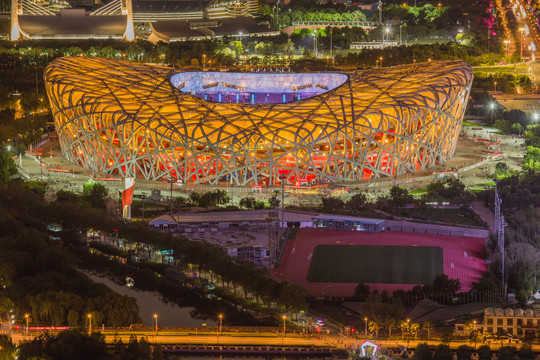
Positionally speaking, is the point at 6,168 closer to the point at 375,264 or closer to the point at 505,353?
the point at 375,264

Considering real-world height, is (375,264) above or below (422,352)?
above

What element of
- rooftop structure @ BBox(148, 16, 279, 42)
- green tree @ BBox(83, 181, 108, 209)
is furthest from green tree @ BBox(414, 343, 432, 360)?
rooftop structure @ BBox(148, 16, 279, 42)

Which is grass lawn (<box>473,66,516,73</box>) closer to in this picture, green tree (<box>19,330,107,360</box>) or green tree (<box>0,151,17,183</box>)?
green tree (<box>0,151,17,183</box>)

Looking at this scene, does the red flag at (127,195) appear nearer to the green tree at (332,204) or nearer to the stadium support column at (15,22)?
the green tree at (332,204)

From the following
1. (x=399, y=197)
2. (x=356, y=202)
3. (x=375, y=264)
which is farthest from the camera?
(x=399, y=197)

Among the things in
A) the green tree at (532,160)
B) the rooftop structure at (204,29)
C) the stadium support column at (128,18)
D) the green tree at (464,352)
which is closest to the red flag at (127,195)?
the green tree at (464,352)

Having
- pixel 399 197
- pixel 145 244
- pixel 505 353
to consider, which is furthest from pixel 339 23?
pixel 505 353

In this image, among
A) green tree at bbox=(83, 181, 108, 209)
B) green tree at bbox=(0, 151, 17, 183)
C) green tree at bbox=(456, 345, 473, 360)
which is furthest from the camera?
green tree at bbox=(0, 151, 17, 183)
